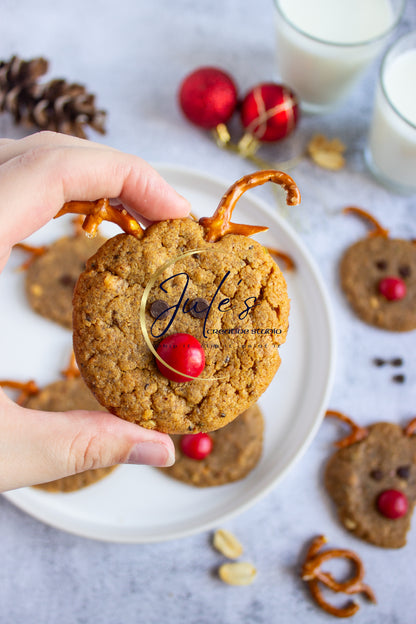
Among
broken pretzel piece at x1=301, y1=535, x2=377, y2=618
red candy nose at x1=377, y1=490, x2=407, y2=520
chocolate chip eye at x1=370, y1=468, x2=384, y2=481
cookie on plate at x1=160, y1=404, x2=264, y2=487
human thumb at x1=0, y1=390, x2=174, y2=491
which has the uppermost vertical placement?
human thumb at x1=0, y1=390, x2=174, y2=491

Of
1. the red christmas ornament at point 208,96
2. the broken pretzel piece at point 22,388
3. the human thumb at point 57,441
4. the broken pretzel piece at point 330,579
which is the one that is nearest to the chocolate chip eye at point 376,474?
the broken pretzel piece at point 330,579

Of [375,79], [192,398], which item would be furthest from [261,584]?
[375,79]

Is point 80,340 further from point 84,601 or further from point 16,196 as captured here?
point 84,601

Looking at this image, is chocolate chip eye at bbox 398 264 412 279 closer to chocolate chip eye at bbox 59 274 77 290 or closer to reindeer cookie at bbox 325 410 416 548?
reindeer cookie at bbox 325 410 416 548

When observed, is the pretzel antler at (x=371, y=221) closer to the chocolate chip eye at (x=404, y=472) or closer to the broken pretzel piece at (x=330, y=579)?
the chocolate chip eye at (x=404, y=472)

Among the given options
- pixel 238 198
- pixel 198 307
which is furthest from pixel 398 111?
pixel 198 307

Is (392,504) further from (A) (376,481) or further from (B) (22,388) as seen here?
(B) (22,388)

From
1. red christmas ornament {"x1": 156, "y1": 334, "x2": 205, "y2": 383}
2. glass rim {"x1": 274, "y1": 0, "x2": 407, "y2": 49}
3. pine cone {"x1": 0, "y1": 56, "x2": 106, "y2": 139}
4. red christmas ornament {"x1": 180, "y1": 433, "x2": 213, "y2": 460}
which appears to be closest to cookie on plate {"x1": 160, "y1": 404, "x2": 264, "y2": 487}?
red christmas ornament {"x1": 180, "y1": 433, "x2": 213, "y2": 460}
